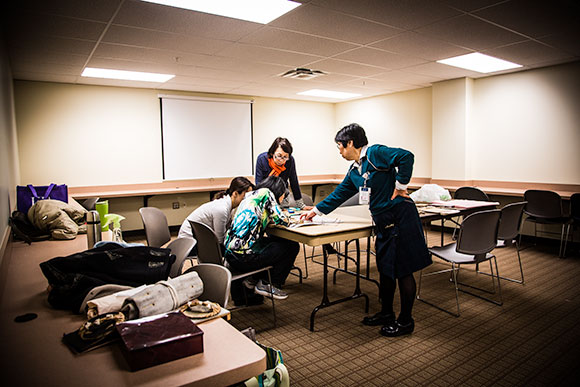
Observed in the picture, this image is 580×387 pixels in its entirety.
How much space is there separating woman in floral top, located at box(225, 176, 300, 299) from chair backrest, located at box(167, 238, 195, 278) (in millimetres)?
494

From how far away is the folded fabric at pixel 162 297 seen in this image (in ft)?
4.36

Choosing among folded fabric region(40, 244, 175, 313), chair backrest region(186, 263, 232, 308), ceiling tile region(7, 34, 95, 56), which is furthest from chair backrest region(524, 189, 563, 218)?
ceiling tile region(7, 34, 95, 56)

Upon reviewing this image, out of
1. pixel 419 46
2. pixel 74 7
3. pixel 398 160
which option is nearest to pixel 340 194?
pixel 398 160

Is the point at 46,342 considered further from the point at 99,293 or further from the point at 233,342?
the point at 233,342

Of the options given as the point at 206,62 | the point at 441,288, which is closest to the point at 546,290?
the point at 441,288

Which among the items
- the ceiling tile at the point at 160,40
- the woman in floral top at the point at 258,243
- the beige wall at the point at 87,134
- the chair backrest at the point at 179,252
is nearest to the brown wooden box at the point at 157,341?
the chair backrest at the point at 179,252

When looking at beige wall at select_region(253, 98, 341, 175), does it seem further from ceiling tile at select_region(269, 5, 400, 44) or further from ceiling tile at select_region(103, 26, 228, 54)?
ceiling tile at select_region(269, 5, 400, 44)

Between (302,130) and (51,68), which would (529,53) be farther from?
(51,68)

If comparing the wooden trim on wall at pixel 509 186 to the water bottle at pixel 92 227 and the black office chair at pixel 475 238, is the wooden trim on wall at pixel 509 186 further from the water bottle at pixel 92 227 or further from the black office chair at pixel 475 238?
the water bottle at pixel 92 227

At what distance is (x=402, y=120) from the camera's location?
7379 mm

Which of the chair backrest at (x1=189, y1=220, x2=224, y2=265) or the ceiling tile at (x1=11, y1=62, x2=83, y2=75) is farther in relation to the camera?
the ceiling tile at (x1=11, y1=62, x2=83, y2=75)

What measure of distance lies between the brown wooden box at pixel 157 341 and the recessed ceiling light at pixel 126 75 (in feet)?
16.0

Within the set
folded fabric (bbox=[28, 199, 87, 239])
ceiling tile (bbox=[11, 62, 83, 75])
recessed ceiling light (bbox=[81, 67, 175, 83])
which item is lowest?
folded fabric (bbox=[28, 199, 87, 239])

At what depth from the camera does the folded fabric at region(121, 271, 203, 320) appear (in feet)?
4.36
